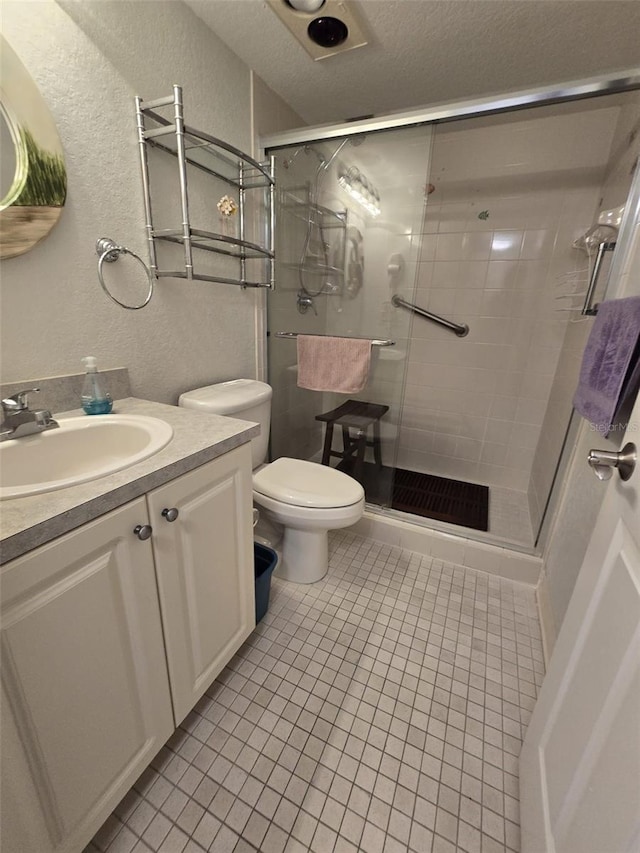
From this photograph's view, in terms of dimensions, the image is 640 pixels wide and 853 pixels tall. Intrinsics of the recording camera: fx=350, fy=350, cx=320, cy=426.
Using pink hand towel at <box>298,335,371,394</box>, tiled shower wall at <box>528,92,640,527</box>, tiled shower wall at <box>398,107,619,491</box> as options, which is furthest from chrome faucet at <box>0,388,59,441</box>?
tiled shower wall at <box>398,107,619,491</box>

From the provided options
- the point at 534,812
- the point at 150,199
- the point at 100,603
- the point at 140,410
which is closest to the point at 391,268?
the point at 150,199

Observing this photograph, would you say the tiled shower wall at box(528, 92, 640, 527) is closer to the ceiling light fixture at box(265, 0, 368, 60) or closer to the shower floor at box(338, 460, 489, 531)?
the shower floor at box(338, 460, 489, 531)

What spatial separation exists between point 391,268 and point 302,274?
0.49m

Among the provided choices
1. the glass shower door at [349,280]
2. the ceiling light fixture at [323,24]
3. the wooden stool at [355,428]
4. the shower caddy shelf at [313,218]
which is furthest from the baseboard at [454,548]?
the ceiling light fixture at [323,24]

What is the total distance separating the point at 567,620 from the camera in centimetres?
77

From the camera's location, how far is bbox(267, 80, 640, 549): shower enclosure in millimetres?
1706

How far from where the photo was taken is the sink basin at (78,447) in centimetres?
80

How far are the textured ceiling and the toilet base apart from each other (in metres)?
1.79

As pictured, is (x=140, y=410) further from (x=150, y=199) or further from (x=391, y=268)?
(x=391, y=268)

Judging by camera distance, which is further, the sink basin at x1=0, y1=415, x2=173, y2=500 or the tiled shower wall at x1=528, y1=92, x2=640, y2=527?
the tiled shower wall at x1=528, y1=92, x2=640, y2=527

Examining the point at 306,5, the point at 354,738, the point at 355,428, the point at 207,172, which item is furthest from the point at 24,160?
the point at 354,738

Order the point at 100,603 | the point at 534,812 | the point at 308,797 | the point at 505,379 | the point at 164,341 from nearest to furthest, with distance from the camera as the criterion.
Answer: the point at 100,603, the point at 534,812, the point at 308,797, the point at 164,341, the point at 505,379

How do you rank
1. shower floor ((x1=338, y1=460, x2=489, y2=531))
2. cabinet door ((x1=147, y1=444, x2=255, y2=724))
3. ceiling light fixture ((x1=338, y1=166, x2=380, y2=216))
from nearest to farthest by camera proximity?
1. cabinet door ((x1=147, y1=444, x2=255, y2=724))
2. ceiling light fixture ((x1=338, y1=166, x2=380, y2=216))
3. shower floor ((x1=338, y1=460, x2=489, y2=531))

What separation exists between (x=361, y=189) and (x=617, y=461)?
182cm
